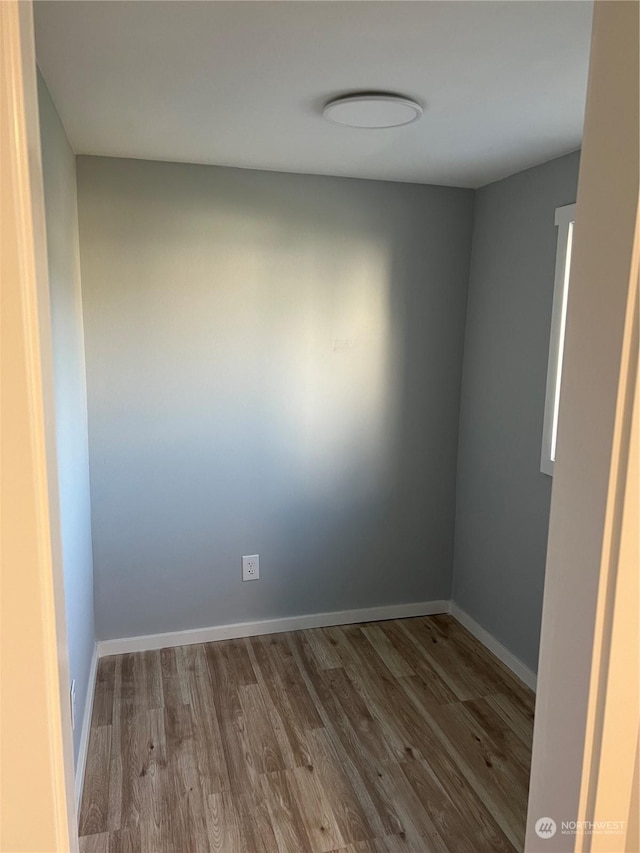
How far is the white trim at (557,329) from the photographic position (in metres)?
2.43

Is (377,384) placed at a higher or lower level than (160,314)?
A: lower

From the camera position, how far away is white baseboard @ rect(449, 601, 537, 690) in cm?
273

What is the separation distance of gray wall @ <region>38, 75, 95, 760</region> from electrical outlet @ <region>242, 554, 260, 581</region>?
0.69 meters

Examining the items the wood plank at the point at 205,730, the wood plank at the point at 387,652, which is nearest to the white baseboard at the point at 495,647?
the wood plank at the point at 387,652

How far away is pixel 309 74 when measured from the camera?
166 cm

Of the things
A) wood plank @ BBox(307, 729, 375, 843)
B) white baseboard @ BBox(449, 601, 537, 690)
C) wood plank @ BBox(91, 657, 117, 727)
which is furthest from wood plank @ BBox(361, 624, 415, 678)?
wood plank @ BBox(91, 657, 117, 727)

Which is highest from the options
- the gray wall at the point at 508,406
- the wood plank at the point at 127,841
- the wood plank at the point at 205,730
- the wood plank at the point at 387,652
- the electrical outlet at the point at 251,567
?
the gray wall at the point at 508,406

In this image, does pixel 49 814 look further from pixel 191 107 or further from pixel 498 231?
pixel 498 231

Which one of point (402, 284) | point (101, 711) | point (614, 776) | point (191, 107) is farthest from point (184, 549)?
point (614, 776)

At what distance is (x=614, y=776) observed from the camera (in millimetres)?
895

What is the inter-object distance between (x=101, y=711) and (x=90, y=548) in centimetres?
66

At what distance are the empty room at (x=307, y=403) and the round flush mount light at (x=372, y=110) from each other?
16 millimetres

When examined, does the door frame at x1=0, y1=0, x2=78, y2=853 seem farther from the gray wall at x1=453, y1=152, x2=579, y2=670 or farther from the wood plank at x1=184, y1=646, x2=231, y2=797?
the gray wall at x1=453, y1=152, x2=579, y2=670

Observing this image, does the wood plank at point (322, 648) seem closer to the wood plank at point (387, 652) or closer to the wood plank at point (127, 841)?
the wood plank at point (387, 652)
